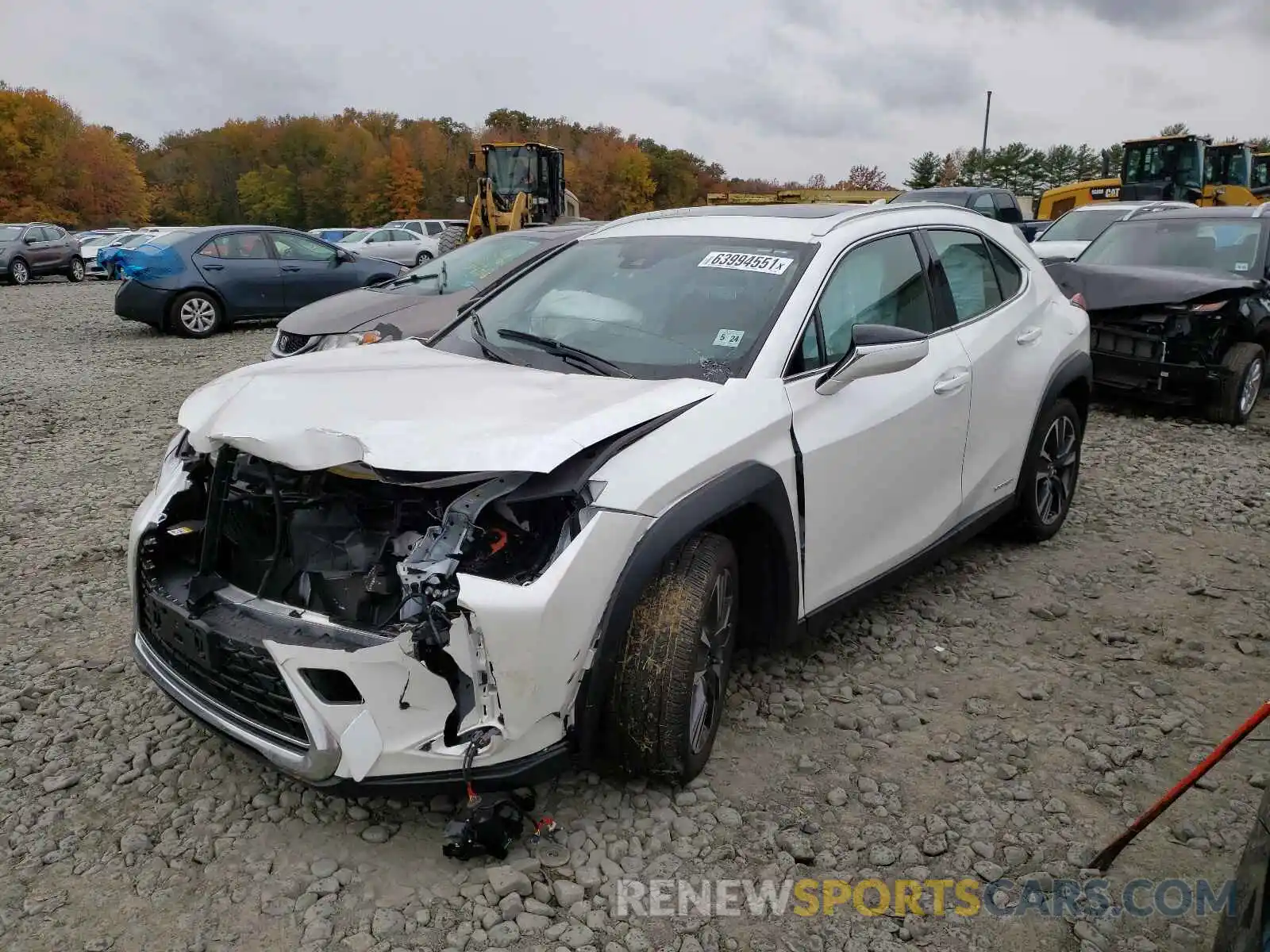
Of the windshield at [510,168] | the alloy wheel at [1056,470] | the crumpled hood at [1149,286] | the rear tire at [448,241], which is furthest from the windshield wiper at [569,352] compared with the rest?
the windshield at [510,168]

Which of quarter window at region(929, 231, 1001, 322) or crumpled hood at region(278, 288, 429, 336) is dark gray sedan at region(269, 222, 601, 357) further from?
quarter window at region(929, 231, 1001, 322)

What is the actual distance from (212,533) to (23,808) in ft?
3.33

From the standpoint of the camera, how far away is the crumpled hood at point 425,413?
2.56m

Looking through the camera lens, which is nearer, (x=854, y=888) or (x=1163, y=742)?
(x=854, y=888)

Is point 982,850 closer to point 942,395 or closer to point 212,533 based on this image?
point 942,395

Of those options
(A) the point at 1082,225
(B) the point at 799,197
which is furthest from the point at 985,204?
(A) the point at 1082,225

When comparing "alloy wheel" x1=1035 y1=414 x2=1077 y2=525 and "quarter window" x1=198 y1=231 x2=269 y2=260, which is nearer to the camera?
"alloy wheel" x1=1035 y1=414 x2=1077 y2=525

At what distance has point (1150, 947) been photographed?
8.02ft

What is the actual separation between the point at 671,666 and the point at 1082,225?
1292 centimetres

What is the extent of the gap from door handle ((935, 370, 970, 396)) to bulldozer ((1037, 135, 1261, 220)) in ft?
61.4

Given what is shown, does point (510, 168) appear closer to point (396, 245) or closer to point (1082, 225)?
point (396, 245)

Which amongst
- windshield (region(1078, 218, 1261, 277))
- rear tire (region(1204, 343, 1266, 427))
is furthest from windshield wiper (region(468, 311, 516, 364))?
windshield (region(1078, 218, 1261, 277))

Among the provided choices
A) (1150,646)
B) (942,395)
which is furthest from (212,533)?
(1150,646)

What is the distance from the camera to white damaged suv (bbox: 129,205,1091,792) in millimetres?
2475
